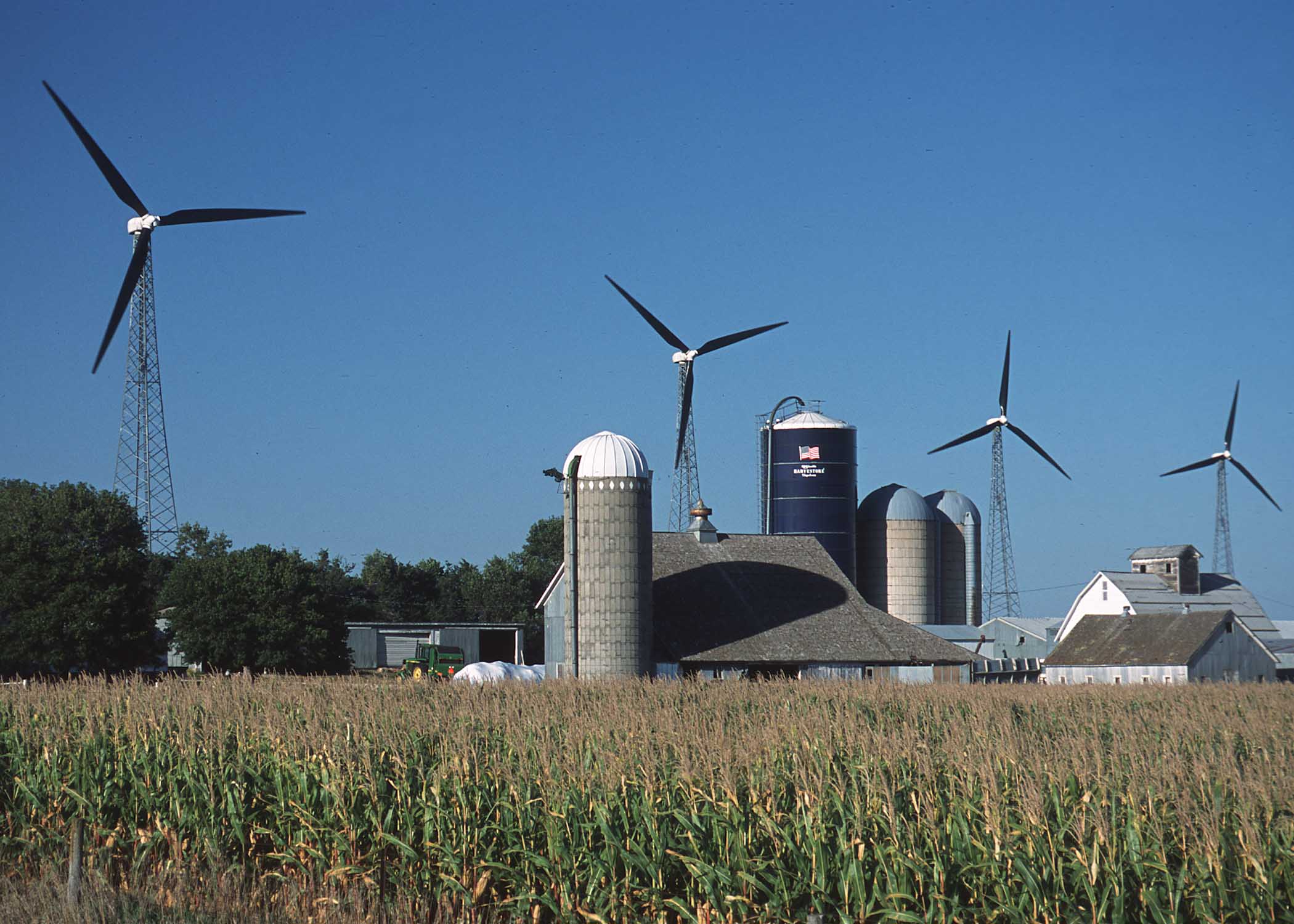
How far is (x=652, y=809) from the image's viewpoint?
1222cm

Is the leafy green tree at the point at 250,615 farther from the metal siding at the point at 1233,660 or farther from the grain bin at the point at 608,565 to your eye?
the metal siding at the point at 1233,660

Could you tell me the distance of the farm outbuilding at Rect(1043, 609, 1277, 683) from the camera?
58.8 m

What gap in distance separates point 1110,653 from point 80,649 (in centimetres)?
4707

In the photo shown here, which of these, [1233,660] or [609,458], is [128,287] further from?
[1233,660]

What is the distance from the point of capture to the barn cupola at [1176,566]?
7988cm

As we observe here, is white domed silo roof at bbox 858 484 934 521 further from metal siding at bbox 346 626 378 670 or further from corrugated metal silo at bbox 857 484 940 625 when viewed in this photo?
metal siding at bbox 346 626 378 670

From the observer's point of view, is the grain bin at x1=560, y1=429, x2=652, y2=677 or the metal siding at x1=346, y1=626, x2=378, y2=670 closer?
the grain bin at x1=560, y1=429, x2=652, y2=677

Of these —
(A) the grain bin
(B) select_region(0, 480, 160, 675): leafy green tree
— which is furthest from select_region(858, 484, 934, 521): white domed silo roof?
(B) select_region(0, 480, 160, 675): leafy green tree

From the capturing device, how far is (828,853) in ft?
35.9

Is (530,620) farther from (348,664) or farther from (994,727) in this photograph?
(994,727)

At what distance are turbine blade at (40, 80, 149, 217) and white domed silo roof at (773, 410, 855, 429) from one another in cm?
3591

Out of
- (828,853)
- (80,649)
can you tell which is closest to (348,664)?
(80,649)

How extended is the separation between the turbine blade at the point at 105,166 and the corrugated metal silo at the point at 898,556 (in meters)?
44.1

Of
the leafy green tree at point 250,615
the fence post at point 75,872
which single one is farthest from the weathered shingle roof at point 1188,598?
the fence post at point 75,872
